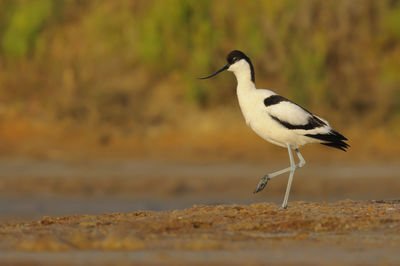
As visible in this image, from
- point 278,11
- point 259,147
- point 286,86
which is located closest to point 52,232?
point 259,147

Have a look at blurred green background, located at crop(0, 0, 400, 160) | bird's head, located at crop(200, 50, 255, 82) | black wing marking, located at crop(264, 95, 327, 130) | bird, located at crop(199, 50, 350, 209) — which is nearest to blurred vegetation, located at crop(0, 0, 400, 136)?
blurred green background, located at crop(0, 0, 400, 160)

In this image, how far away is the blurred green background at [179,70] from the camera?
18109 mm

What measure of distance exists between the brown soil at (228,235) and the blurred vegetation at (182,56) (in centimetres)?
966

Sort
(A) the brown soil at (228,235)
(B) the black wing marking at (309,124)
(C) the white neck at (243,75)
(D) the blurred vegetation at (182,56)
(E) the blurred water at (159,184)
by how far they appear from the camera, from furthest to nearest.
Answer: (D) the blurred vegetation at (182,56) < (E) the blurred water at (159,184) < (C) the white neck at (243,75) < (B) the black wing marking at (309,124) < (A) the brown soil at (228,235)

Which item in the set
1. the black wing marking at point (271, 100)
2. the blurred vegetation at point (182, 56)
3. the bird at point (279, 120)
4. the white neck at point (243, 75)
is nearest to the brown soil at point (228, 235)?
the bird at point (279, 120)

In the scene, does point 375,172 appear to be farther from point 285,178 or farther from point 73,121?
point 73,121

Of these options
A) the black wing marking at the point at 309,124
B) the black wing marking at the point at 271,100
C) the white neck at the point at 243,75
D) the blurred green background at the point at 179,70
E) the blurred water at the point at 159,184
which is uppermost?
the blurred green background at the point at 179,70

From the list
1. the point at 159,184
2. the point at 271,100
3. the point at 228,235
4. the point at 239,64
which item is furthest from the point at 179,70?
the point at 228,235

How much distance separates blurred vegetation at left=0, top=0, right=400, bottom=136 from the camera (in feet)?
61.6

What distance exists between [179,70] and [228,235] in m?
12.3

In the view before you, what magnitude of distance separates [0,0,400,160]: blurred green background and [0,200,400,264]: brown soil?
8.87 m

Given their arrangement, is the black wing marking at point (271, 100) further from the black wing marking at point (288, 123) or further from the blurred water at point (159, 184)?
the blurred water at point (159, 184)

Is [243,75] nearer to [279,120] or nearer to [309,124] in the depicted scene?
[279,120]

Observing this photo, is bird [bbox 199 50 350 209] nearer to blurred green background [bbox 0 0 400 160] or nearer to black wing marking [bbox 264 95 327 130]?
black wing marking [bbox 264 95 327 130]
